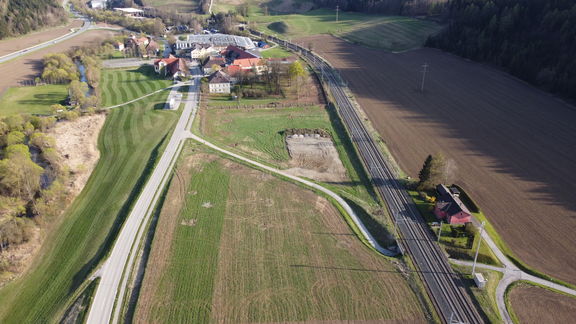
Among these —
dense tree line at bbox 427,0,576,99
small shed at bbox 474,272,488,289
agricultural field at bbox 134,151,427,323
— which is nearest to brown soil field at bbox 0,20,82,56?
agricultural field at bbox 134,151,427,323

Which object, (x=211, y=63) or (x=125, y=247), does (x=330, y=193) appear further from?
(x=211, y=63)

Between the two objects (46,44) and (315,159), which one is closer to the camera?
(315,159)

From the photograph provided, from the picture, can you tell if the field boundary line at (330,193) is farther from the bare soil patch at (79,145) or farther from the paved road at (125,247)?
the bare soil patch at (79,145)

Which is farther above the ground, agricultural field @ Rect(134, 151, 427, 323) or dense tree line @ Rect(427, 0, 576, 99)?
dense tree line @ Rect(427, 0, 576, 99)

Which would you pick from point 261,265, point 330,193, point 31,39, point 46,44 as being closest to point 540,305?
point 330,193

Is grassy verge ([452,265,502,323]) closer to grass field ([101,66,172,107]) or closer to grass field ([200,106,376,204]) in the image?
grass field ([200,106,376,204])

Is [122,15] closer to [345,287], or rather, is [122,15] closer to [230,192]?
[230,192]

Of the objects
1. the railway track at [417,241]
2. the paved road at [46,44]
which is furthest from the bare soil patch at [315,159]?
the paved road at [46,44]
